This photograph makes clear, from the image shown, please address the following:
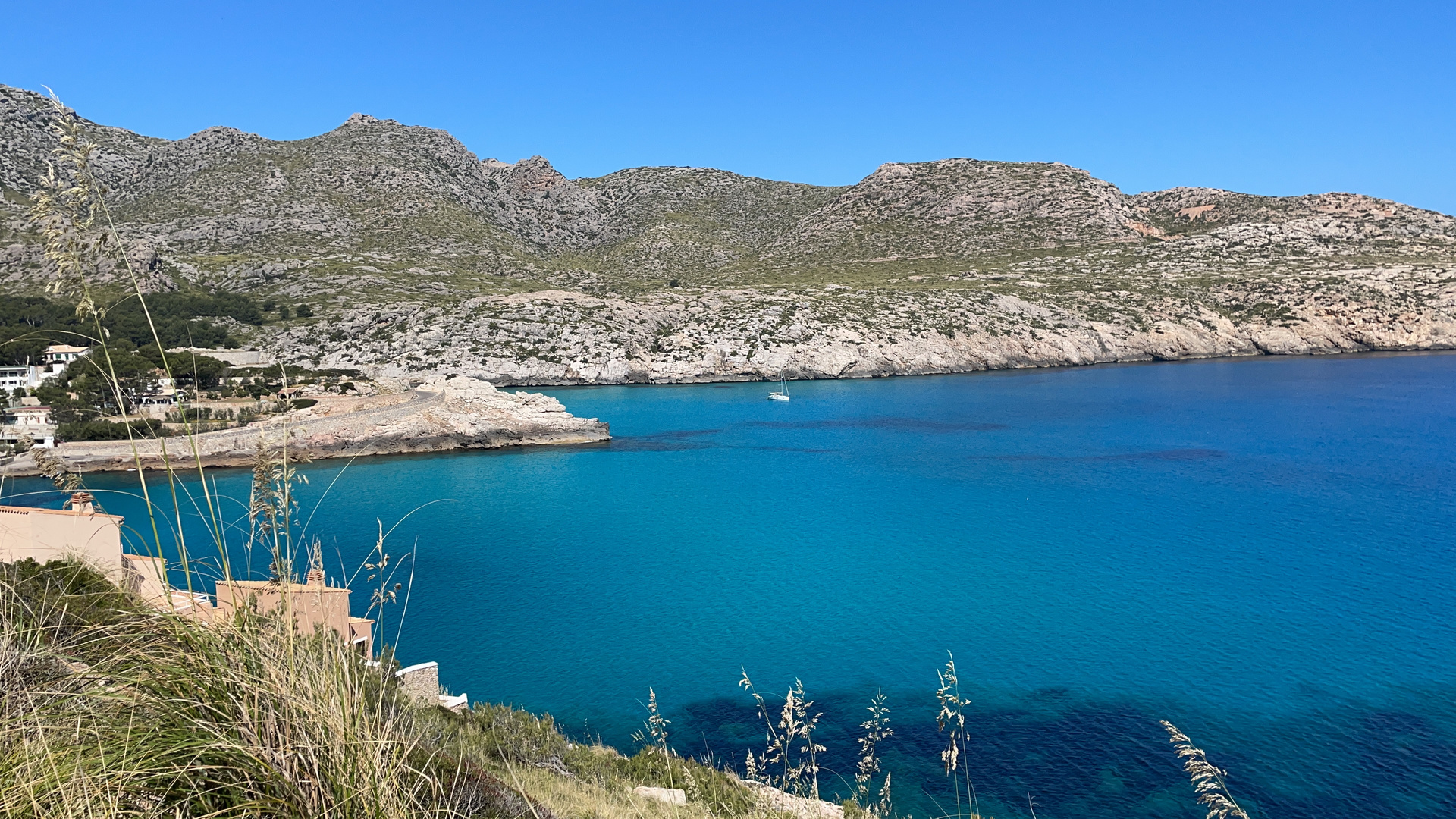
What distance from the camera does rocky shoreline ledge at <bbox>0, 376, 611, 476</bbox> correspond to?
35.7 metres

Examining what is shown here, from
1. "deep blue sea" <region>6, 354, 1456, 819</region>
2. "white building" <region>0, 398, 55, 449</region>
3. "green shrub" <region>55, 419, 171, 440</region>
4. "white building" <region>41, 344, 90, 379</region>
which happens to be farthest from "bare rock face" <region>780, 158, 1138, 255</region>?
"white building" <region>0, 398, 55, 449</region>

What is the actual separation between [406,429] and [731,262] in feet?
223

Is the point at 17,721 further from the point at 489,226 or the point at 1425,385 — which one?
the point at 489,226

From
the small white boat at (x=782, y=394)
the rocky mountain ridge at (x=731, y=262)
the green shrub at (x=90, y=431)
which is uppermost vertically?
the rocky mountain ridge at (x=731, y=262)

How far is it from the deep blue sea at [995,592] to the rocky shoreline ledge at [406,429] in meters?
1.54

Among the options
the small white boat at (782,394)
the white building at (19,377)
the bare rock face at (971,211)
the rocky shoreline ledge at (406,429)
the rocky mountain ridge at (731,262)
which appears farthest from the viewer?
the bare rock face at (971,211)

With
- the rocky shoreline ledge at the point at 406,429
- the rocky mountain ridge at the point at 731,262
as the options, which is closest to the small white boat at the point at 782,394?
the rocky mountain ridge at the point at 731,262

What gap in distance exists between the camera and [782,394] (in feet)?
200

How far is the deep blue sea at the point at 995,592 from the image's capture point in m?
12.6

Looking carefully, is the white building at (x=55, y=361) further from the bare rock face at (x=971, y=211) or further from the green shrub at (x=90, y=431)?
the bare rock face at (x=971, y=211)

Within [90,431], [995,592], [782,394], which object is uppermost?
[782,394]

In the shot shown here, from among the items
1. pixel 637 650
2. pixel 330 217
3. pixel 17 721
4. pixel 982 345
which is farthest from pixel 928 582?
pixel 330 217

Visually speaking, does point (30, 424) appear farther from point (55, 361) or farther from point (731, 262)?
point (731, 262)

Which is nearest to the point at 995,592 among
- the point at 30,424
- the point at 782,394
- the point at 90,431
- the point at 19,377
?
the point at 90,431
